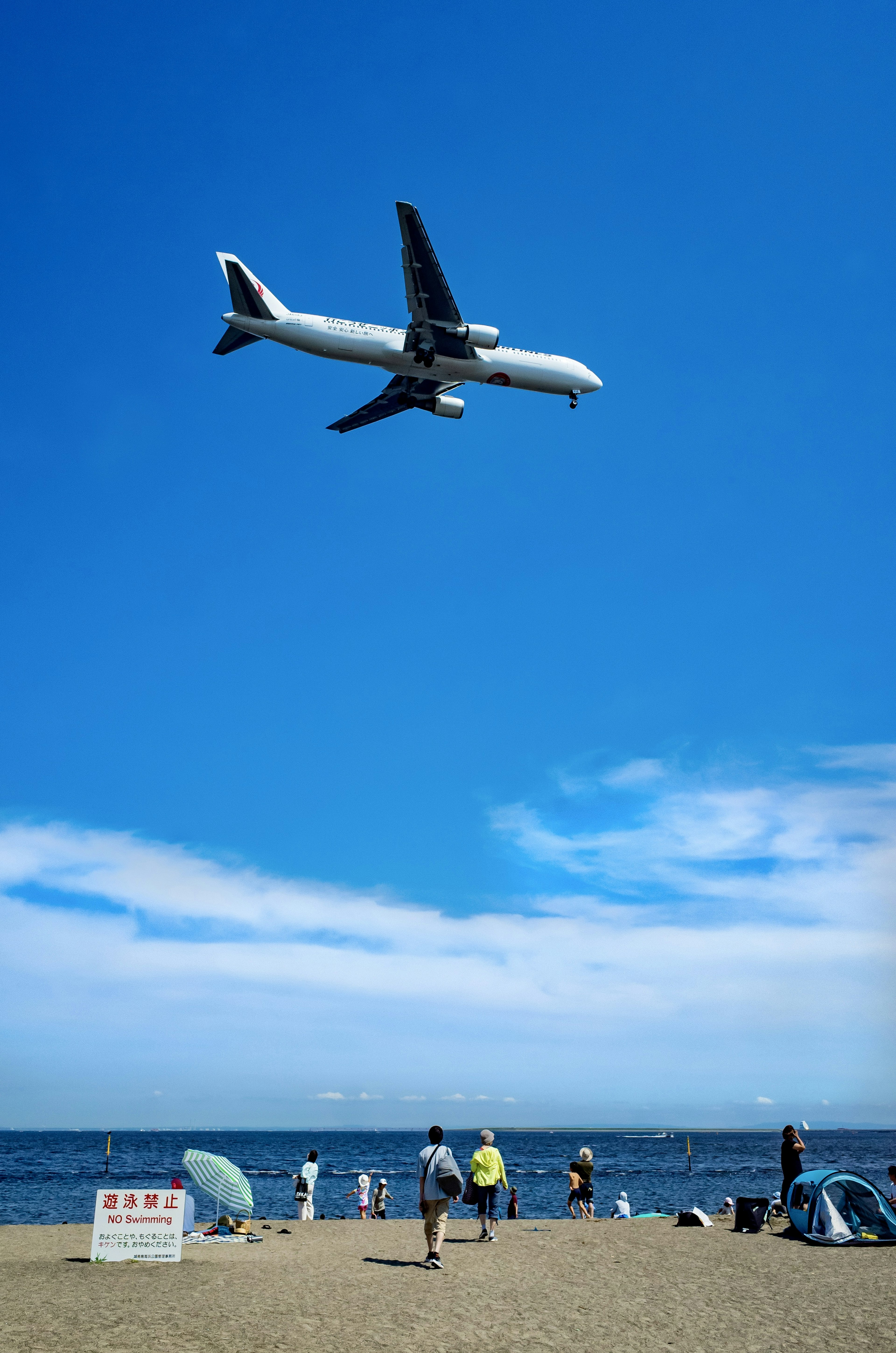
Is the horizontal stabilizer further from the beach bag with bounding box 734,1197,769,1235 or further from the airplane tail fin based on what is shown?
the beach bag with bounding box 734,1197,769,1235

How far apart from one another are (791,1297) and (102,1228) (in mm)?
12432

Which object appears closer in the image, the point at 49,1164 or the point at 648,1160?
the point at 49,1164

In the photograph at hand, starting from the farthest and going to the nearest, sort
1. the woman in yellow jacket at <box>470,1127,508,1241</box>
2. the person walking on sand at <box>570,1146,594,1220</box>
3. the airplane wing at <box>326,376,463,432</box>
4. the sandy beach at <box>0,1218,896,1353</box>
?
the airplane wing at <box>326,376,463,432</box>
the person walking on sand at <box>570,1146,594,1220</box>
the woman in yellow jacket at <box>470,1127,508,1241</box>
the sandy beach at <box>0,1218,896,1353</box>

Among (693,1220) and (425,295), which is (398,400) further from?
(693,1220)

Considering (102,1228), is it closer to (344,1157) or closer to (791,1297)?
(791,1297)

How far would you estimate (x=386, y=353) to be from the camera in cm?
3525

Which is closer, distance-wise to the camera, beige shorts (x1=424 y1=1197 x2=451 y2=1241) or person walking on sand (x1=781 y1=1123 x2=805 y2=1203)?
beige shorts (x1=424 y1=1197 x2=451 y2=1241)

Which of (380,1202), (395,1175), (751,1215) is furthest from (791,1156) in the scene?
(395,1175)

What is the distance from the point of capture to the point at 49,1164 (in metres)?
108

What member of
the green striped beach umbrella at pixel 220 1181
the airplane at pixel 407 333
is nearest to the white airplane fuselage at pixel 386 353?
the airplane at pixel 407 333

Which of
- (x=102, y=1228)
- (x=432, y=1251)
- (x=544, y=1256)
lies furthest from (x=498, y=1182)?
(x=102, y=1228)

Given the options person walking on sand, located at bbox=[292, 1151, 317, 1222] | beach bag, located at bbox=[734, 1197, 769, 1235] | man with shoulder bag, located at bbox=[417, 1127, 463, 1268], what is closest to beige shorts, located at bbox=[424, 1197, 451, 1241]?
man with shoulder bag, located at bbox=[417, 1127, 463, 1268]

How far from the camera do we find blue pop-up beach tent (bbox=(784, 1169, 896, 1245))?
19.1 metres

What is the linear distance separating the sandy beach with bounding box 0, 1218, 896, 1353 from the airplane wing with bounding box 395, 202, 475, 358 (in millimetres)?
29309
